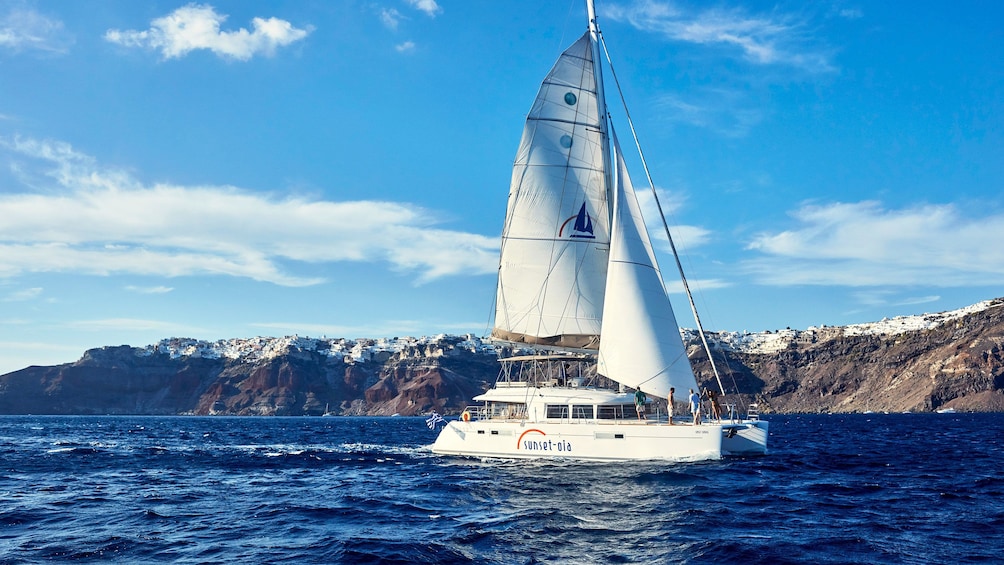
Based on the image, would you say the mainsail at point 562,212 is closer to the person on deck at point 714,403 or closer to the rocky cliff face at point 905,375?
the person on deck at point 714,403

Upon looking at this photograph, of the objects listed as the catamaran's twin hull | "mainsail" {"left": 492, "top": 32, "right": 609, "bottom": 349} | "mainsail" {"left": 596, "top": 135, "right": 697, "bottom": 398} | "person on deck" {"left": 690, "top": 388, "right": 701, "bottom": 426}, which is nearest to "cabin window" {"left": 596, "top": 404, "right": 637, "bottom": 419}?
the catamaran's twin hull

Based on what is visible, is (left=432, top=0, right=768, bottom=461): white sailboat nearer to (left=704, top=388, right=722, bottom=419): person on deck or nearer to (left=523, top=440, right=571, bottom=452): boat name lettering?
(left=523, top=440, right=571, bottom=452): boat name lettering

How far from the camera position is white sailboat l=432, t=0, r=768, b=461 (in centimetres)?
3069

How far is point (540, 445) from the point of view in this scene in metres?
31.2

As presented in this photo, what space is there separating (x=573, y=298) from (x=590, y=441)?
7491 millimetres

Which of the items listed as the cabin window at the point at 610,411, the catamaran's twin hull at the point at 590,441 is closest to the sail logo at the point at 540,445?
the catamaran's twin hull at the point at 590,441

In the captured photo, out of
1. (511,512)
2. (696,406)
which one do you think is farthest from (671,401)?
(511,512)

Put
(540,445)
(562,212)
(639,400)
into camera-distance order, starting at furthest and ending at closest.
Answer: (562,212), (540,445), (639,400)

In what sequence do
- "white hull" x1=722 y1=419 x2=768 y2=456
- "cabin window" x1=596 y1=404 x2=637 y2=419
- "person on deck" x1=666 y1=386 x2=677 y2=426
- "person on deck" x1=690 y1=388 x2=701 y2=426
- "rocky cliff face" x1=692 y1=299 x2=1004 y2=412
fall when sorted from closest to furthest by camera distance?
"person on deck" x1=666 y1=386 x2=677 y2=426
"person on deck" x1=690 y1=388 x2=701 y2=426
"white hull" x1=722 y1=419 x2=768 y2=456
"cabin window" x1=596 y1=404 x2=637 y2=419
"rocky cliff face" x1=692 y1=299 x2=1004 y2=412

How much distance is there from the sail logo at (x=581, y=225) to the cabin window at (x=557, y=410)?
26.2 feet

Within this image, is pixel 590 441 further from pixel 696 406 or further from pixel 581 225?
pixel 581 225

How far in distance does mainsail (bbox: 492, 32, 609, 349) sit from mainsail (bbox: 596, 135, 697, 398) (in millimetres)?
3104

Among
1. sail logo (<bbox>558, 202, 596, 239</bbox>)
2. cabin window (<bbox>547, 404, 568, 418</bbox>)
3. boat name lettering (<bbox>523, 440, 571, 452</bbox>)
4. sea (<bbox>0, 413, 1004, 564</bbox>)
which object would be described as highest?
sail logo (<bbox>558, 202, 596, 239</bbox>)

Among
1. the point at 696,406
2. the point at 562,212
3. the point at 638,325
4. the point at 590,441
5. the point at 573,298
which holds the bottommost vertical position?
the point at 590,441
